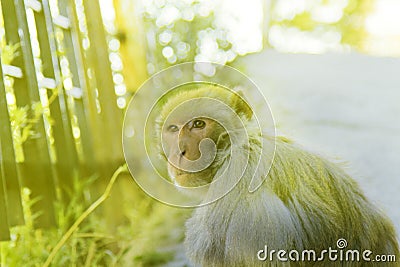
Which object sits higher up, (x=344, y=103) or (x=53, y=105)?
(x=53, y=105)

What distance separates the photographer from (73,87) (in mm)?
1576

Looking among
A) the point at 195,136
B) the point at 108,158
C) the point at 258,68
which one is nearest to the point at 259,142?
the point at 195,136

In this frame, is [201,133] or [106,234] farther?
[106,234]

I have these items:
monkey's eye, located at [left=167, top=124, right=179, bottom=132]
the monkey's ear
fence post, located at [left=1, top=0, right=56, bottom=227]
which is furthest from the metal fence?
the monkey's ear

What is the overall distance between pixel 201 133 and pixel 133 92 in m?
0.33

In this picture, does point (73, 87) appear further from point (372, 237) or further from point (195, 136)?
point (372, 237)

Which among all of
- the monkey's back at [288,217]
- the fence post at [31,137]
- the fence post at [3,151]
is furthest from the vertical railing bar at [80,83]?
the monkey's back at [288,217]

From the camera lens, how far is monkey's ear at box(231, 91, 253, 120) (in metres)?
1.37

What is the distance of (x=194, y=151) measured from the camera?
4.38ft

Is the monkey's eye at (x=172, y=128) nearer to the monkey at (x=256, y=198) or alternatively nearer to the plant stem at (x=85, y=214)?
the monkey at (x=256, y=198)

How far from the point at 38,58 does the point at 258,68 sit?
0.58 meters

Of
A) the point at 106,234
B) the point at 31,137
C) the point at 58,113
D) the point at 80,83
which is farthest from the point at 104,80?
the point at 106,234

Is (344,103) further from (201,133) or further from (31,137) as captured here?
(31,137)

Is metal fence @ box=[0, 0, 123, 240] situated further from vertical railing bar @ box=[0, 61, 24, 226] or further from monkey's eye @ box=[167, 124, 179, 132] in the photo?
monkey's eye @ box=[167, 124, 179, 132]
